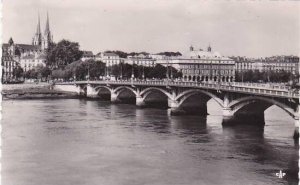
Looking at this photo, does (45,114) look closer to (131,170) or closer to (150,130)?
(150,130)

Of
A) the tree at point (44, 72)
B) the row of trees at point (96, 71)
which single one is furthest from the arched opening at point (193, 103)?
the tree at point (44, 72)

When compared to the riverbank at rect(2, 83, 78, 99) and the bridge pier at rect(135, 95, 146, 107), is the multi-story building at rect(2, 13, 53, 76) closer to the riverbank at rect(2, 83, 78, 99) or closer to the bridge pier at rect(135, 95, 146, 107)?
the riverbank at rect(2, 83, 78, 99)

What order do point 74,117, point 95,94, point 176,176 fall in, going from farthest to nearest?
point 95,94 → point 74,117 → point 176,176

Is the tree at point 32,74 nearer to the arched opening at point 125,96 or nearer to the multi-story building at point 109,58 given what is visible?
the multi-story building at point 109,58

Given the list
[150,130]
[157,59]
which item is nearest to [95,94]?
[150,130]

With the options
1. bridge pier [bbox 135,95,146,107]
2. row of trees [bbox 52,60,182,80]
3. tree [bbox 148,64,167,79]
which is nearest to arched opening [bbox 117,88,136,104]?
bridge pier [bbox 135,95,146,107]
